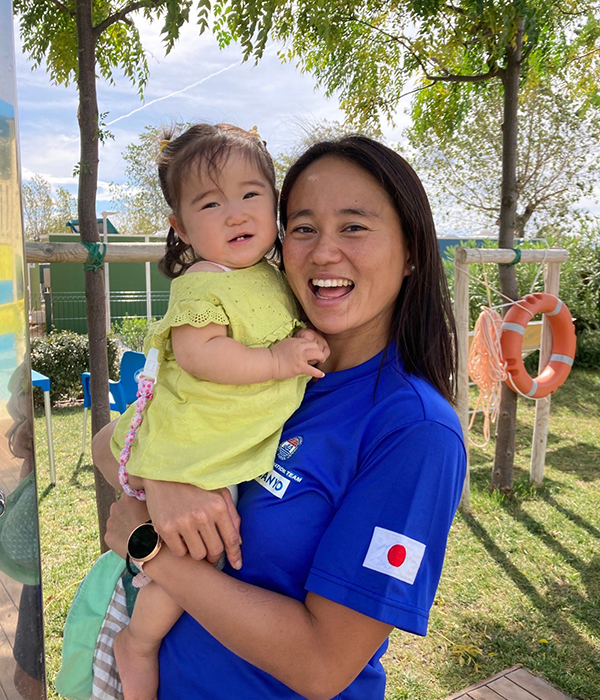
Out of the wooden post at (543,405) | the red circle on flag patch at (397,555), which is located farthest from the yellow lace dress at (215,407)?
the wooden post at (543,405)

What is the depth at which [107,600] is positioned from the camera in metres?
1.64

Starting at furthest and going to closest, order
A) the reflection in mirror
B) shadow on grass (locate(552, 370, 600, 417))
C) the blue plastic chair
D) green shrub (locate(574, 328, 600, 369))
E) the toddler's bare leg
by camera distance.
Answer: green shrub (locate(574, 328, 600, 369)) → shadow on grass (locate(552, 370, 600, 417)) → the blue plastic chair → the toddler's bare leg → the reflection in mirror

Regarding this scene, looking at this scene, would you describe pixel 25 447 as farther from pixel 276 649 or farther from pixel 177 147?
pixel 177 147

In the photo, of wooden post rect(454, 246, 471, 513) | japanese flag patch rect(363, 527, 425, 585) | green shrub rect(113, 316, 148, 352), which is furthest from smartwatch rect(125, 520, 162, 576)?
green shrub rect(113, 316, 148, 352)

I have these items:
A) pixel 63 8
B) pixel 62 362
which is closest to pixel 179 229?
pixel 63 8

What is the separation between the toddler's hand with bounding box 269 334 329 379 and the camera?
1418mm

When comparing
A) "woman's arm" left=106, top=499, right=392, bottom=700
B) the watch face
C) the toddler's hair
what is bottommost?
"woman's arm" left=106, top=499, right=392, bottom=700

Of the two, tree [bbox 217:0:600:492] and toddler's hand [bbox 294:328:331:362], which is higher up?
tree [bbox 217:0:600:492]

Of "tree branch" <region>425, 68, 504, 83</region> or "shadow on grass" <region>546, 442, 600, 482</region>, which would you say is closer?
"tree branch" <region>425, 68, 504, 83</region>

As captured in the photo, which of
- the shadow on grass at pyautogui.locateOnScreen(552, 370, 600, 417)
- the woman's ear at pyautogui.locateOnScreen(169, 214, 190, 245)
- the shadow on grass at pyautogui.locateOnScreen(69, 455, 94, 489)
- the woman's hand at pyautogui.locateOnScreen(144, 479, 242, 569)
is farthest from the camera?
the shadow on grass at pyautogui.locateOnScreen(552, 370, 600, 417)

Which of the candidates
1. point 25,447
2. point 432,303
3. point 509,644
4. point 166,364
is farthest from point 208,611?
point 509,644

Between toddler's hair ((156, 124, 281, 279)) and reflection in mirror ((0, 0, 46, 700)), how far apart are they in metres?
0.59

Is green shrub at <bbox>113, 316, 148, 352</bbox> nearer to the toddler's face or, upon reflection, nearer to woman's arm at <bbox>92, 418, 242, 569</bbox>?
the toddler's face

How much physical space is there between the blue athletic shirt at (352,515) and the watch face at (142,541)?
190 mm
